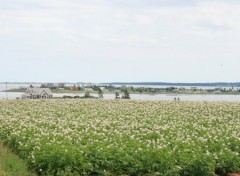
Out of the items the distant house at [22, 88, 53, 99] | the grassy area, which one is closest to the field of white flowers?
the grassy area

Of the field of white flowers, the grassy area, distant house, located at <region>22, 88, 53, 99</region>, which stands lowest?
the grassy area

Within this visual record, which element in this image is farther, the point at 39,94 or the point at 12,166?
the point at 39,94

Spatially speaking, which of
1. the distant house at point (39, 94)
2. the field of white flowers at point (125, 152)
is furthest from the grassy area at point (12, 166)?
the distant house at point (39, 94)

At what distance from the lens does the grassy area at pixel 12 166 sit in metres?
11.0

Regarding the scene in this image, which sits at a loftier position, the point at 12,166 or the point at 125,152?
the point at 125,152

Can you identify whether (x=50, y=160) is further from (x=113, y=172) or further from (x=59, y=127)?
(x=59, y=127)

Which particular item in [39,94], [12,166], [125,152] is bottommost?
[12,166]

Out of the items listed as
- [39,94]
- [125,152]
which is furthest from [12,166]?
[39,94]

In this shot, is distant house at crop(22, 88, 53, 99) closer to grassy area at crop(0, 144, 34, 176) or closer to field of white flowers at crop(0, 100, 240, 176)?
field of white flowers at crop(0, 100, 240, 176)

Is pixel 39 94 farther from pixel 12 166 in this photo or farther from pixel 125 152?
pixel 125 152

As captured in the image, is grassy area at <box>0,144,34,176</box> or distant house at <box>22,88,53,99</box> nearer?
grassy area at <box>0,144,34,176</box>

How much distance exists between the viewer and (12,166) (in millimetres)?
11664

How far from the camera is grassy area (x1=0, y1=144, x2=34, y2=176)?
36.1 ft

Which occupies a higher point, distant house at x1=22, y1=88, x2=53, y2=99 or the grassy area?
distant house at x1=22, y1=88, x2=53, y2=99
